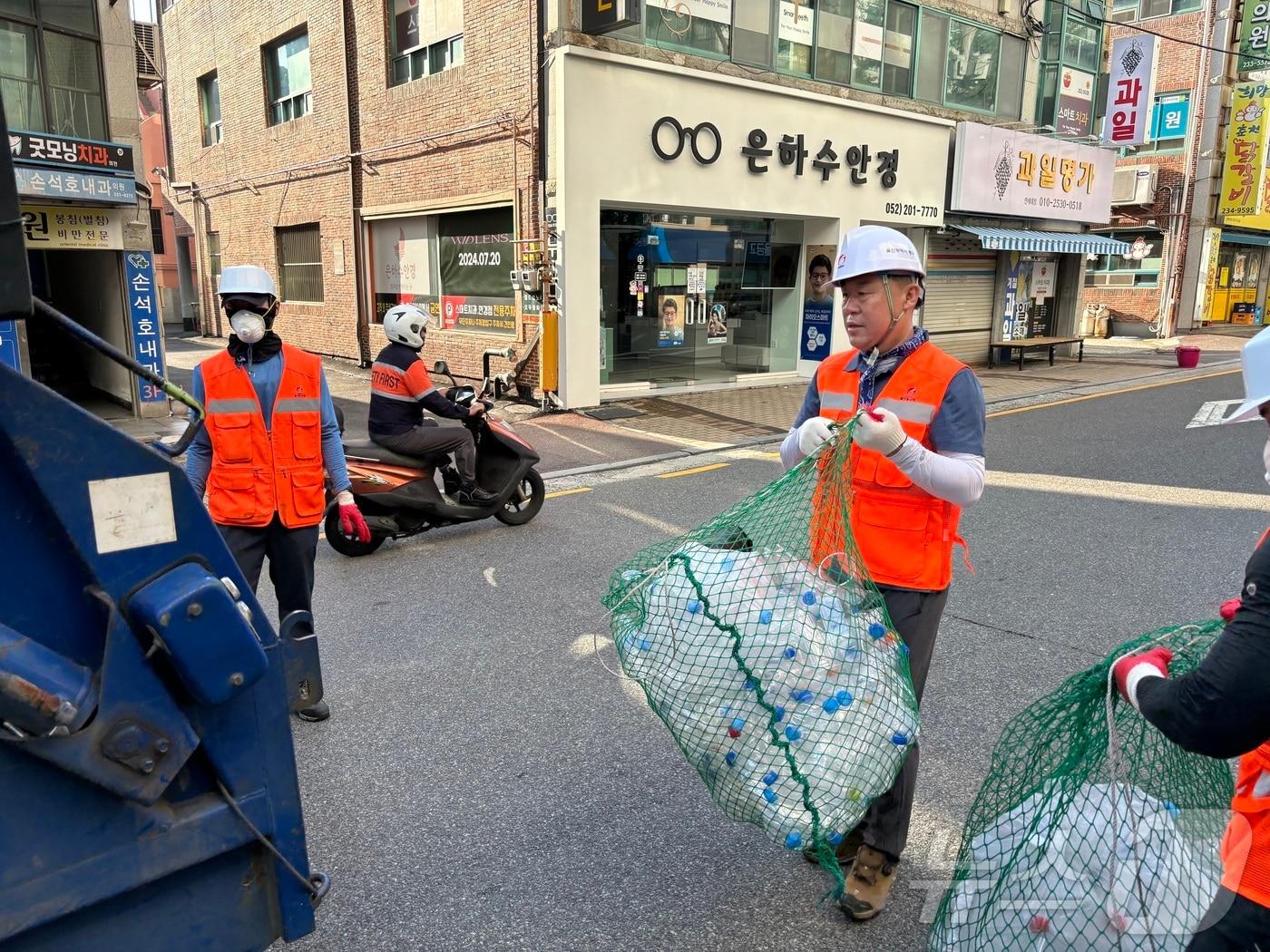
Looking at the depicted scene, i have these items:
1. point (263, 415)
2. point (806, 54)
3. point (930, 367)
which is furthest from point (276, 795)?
point (806, 54)

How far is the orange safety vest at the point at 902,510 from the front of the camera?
8.74 ft

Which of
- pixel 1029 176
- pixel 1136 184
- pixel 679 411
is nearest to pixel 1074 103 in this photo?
pixel 1029 176

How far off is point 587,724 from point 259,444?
1.85 m

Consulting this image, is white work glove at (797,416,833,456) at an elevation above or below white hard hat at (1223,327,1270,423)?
below

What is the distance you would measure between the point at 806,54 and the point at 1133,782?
48.9ft

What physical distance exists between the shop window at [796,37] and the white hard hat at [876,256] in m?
13.1

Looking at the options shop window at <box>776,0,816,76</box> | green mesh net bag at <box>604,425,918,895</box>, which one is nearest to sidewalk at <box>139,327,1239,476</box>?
shop window at <box>776,0,816,76</box>

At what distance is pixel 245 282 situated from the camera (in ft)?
12.0

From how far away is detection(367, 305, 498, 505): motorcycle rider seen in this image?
243 inches

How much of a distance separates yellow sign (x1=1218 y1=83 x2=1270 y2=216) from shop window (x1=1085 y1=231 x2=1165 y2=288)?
207 centimetres

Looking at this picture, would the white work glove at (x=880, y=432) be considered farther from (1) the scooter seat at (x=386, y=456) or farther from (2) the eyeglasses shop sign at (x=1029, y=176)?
(2) the eyeglasses shop sign at (x=1029, y=176)

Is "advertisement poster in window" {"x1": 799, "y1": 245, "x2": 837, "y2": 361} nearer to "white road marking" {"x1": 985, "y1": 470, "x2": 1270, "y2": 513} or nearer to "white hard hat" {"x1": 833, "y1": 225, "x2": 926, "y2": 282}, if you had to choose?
"white road marking" {"x1": 985, "y1": 470, "x2": 1270, "y2": 513}

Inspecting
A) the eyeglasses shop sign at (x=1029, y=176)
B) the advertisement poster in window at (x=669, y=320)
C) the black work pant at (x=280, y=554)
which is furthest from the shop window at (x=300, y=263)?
the black work pant at (x=280, y=554)

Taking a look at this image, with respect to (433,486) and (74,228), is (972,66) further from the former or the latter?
(433,486)
